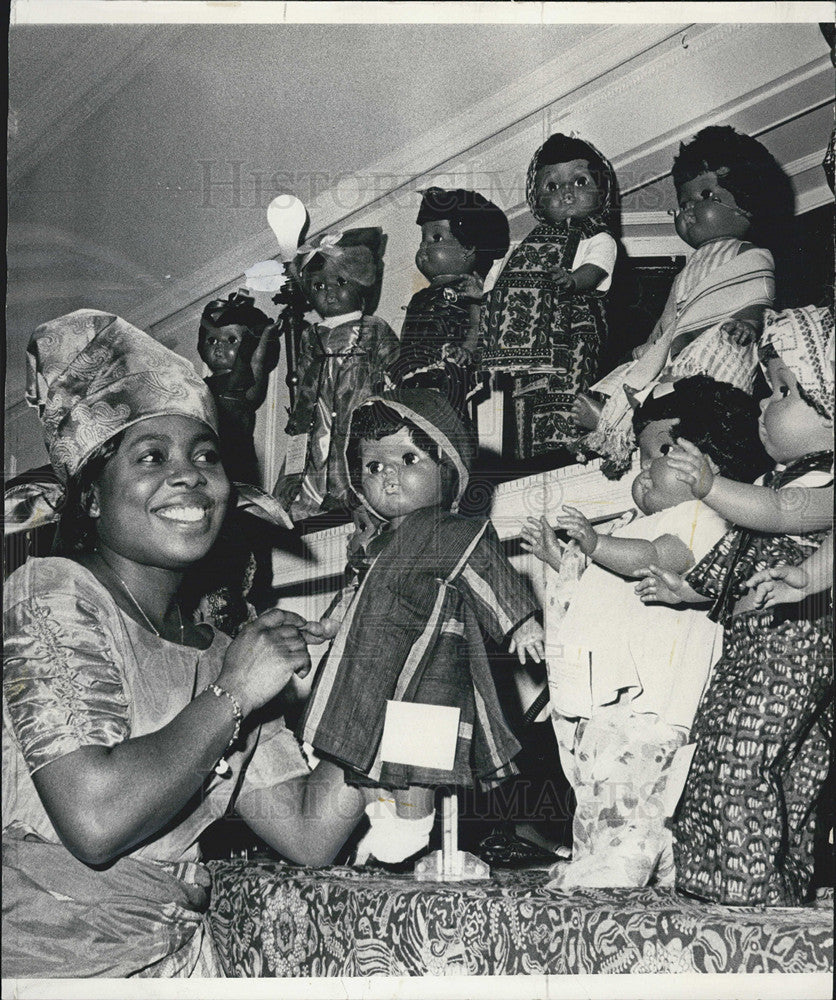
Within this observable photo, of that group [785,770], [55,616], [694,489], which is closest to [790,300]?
[694,489]

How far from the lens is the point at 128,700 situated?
7.56 ft

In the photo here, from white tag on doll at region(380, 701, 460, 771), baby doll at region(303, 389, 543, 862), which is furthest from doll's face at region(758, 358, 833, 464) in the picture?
white tag on doll at region(380, 701, 460, 771)

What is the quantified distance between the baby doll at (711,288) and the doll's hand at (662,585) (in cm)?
21

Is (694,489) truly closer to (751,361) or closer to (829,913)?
(751,361)

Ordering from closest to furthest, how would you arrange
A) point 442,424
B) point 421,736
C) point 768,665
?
point 768,665
point 421,736
point 442,424

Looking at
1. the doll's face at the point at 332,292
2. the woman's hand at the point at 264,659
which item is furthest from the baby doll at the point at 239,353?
the woman's hand at the point at 264,659

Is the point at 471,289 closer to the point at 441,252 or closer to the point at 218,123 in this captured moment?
the point at 441,252

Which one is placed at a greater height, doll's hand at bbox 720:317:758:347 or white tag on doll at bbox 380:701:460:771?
doll's hand at bbox 720:317:758:347

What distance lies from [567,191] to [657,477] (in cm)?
57

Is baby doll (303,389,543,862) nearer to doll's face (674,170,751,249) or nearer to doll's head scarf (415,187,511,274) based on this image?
doll's head scarf (415,187,511,274)

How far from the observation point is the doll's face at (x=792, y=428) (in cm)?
238

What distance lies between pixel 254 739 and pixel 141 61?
4.29ft

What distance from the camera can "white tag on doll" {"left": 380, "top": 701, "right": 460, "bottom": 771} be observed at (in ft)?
7.76

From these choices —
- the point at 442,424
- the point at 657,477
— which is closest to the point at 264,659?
the point at 442,424
